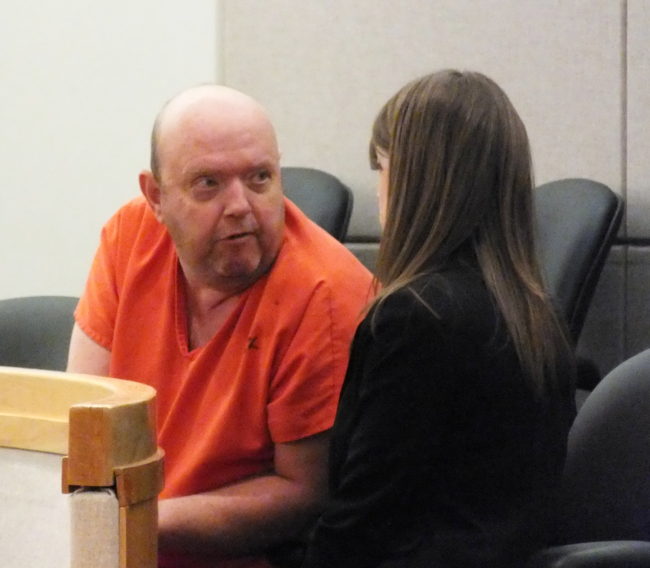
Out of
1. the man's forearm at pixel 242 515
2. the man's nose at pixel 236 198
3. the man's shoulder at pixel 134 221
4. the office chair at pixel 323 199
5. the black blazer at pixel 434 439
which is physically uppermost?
the man's nose at pixel 236 198

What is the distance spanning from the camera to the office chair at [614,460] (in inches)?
55.0

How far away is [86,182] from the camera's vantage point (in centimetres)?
318

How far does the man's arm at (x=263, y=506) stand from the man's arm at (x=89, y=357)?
0.30 metres

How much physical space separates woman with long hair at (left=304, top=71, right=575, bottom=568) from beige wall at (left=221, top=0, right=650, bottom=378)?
119 cm

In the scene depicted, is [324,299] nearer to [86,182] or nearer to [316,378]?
[316,378]

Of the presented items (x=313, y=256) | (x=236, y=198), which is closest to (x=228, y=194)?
(x=236, y=198)

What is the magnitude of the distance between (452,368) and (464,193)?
8.4 inches

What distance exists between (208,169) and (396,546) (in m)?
0.55

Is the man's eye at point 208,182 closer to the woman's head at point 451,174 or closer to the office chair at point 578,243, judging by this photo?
the woman's head at point 451,174

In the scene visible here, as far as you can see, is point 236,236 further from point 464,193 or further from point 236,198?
point 464,193

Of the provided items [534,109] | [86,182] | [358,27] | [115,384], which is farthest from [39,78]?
[115,384]

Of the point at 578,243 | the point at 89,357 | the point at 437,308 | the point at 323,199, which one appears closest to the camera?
the point at 437,308

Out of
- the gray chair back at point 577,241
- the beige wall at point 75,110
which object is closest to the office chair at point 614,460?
the gray chair back at point 577,241

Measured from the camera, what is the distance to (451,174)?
1264 mm
